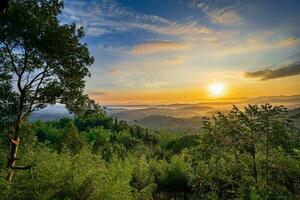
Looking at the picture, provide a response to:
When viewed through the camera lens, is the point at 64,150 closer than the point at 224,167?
No

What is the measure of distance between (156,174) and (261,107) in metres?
22.6

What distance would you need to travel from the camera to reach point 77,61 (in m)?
12.9

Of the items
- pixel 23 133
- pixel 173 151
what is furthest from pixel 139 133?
pixel 23 133

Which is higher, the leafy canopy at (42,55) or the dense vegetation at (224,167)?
the leafy canopy at (42,55)

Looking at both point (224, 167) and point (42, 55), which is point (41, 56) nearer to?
point (42, 55)

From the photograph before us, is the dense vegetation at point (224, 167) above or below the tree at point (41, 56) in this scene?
below

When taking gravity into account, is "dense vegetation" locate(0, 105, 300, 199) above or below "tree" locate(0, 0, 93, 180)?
below

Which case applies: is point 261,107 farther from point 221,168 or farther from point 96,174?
point 96,174

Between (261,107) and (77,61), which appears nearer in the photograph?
(261,107)

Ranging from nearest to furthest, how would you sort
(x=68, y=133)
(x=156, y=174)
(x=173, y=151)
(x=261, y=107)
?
1. (x=261, y=107)
2. (x=156, y=174)
3. (x=68, y=133)
4. (x=173, y=151)

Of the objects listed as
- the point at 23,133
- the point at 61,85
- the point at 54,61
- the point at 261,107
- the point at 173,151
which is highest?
the point at 54,61

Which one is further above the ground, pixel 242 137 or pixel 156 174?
pixel 242 137

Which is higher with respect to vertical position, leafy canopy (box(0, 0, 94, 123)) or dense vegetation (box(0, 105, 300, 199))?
leafy canopy (box(0, 0, 94, 123))

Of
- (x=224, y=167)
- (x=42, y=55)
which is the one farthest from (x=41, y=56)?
(x=224, y=167)
